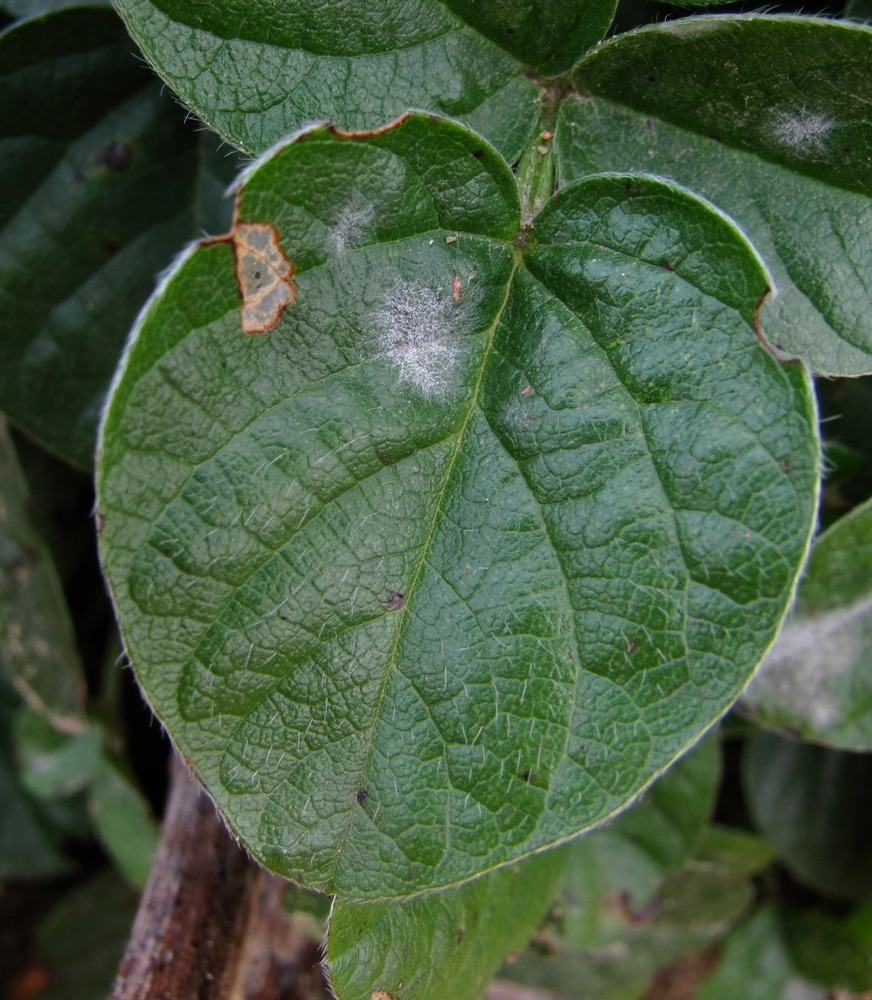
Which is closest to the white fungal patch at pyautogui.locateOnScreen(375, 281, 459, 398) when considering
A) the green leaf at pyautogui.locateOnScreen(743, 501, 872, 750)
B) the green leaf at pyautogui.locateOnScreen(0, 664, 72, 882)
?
the green leaf at pyautogui.locateOnScreen(743, 501, 872, 750)

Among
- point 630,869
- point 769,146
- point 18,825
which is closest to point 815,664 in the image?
point 630,869

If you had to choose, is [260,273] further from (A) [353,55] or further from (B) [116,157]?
(B) [116,157]

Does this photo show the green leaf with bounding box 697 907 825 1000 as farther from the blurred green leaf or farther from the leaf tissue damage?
the leaf tissue damage

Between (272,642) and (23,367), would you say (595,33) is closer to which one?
(272,642)

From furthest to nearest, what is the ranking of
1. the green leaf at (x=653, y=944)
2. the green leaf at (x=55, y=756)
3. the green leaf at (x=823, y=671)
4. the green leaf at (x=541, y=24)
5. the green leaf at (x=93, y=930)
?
the green leaf at (x=93, y=930), the green leaf at (x=653, y=944), the green leaf at (x=55, y=756), the green leaf at (x=823, y=671), the green leaf at (x=541, y=24)

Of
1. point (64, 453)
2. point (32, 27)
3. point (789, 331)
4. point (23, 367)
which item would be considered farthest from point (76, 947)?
point (789, 331)

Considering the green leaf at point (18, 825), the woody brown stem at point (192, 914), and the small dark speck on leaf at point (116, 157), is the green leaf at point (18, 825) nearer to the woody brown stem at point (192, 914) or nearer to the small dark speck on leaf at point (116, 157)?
the woody brown stem at point (192, 914)

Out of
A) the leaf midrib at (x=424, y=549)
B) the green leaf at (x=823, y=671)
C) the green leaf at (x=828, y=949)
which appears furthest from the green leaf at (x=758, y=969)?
the leaf midrib at (x=424, y=549)
